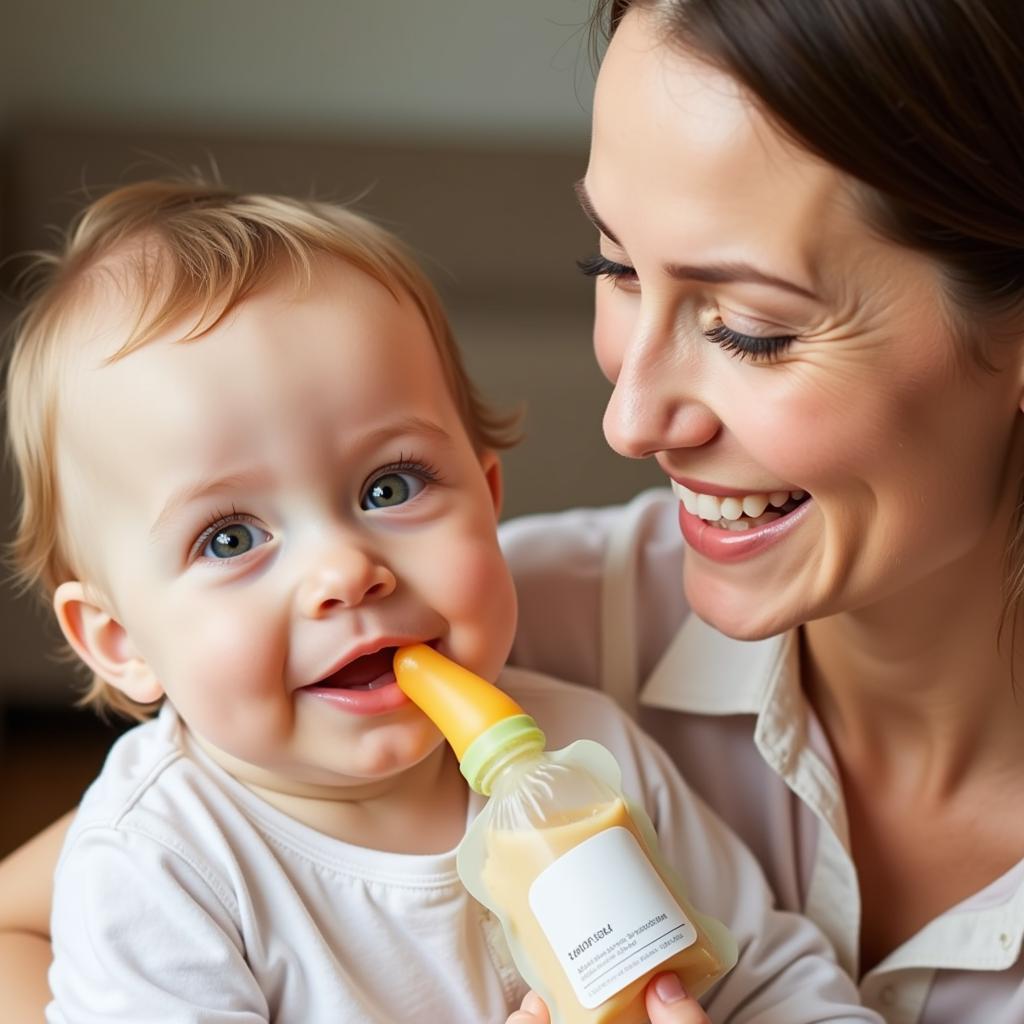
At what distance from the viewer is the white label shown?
1.01m

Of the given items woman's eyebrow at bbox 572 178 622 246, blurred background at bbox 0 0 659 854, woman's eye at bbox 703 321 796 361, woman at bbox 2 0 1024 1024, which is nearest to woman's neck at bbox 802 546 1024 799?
woman at bbox 2 0 1024 1024

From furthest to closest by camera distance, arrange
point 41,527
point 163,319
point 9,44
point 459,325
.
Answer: point 9,44
point 459,325
point 41,527
point 163,319

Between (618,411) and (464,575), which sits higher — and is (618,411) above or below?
above

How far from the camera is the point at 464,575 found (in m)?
1.24

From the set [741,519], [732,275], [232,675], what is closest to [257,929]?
[232,675]

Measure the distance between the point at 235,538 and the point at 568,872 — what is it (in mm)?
396

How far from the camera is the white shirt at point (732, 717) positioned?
1.43 m

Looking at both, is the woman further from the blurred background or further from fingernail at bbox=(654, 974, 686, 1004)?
the blurred background

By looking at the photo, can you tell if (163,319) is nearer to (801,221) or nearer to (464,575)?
(464,575)

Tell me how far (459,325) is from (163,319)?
1593mm

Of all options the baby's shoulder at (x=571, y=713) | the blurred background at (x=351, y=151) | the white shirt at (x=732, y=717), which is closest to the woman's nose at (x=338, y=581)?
the baby's shoulder at (x=571, y=713)

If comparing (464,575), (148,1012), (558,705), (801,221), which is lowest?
(148,1012)

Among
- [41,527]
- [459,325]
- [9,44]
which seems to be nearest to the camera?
[41,527]

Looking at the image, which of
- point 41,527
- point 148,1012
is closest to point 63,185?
point 41,527
